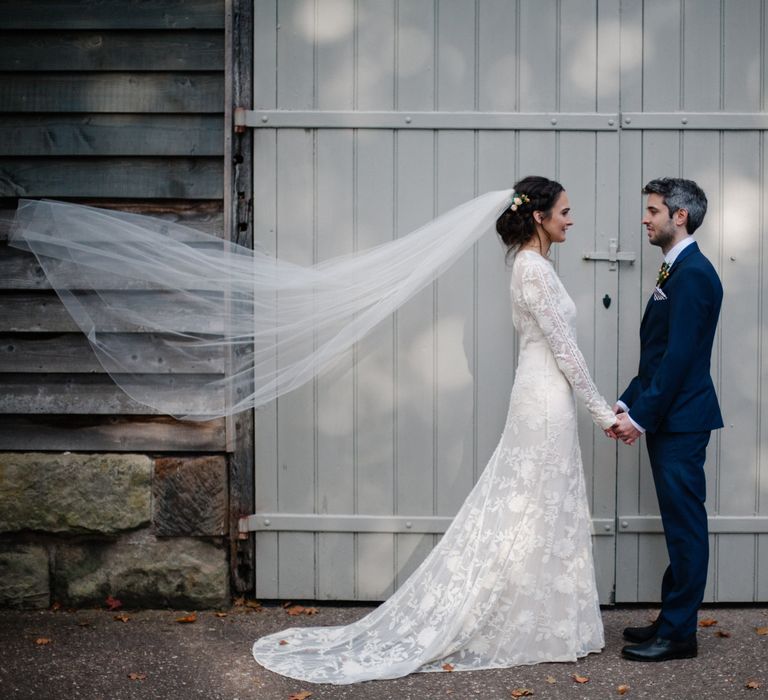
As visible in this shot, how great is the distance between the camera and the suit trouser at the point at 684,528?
3799mm

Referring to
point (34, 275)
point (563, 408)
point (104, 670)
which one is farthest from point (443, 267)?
point (104, 670)

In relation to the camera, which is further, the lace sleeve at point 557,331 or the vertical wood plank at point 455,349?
the vertical wood plank at point 455,349

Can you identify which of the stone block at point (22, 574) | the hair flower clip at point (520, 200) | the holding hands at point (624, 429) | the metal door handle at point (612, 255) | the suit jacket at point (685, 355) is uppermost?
the hair flower clip at point (520, 200)

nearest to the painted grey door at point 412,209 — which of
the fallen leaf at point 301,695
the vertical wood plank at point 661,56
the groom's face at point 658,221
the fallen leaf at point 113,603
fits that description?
the vertical wood plank at point 661,56

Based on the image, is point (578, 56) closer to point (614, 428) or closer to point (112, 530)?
point (614, 428)

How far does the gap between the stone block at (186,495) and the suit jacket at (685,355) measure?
187 cm

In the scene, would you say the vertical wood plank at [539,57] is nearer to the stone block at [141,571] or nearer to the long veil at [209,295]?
the long veil at [209,295]

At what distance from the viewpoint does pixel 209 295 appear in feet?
13.7

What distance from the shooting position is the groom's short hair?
12.8ft

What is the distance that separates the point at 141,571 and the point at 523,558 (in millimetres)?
1750

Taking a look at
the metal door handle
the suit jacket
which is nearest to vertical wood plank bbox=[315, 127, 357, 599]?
the metal door handle

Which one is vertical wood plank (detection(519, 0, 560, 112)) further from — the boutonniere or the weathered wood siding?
the weathered wood siding

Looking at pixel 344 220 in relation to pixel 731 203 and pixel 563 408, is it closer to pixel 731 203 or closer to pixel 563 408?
pixel 563 408

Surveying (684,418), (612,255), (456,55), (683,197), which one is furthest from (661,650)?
(456,55)
